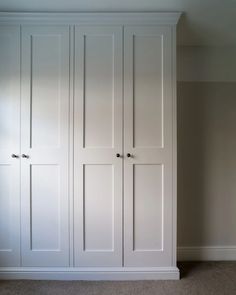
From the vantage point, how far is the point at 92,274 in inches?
73.2

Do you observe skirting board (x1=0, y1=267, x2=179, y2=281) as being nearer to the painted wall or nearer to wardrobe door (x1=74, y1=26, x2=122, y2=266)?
wardrobe door (x1=74, y1=26, x2=122, y2=266)

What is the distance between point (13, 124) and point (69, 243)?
3.63 ft

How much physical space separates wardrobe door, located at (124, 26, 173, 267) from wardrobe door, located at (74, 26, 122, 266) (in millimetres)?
88

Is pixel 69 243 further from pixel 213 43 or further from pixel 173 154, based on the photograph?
pixel 213 43

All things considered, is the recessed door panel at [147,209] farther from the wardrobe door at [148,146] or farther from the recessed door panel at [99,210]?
the recessed door panel at [99,210]

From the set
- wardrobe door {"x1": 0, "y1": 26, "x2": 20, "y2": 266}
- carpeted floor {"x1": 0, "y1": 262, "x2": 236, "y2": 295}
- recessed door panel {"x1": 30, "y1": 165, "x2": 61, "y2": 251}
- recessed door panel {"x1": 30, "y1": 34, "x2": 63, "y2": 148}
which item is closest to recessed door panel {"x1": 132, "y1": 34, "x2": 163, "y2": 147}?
recessed door panel {"x1": 30, "y1": 34, "x2": 63, "y2": 148}

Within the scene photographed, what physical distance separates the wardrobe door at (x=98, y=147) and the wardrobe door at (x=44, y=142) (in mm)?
127

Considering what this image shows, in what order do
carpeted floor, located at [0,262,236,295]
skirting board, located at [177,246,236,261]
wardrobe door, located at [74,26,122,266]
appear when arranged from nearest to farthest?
1. carpeted floor, located at [0,262,236,295]
2. wardrobe door, located at [74,26,122,266]
3. skirting board, located at [177,246,236,261]

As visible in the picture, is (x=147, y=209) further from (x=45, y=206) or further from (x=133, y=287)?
(x=45, y=206)

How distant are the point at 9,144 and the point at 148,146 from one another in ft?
3.85

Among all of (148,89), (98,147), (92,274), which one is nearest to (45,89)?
(98,147)

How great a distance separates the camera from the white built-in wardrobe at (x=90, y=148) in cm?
186

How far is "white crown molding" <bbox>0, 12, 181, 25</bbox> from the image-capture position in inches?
71.9

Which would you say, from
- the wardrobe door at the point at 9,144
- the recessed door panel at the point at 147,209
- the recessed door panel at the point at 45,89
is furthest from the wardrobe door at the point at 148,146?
the wardrobe door at the point at 9,144
